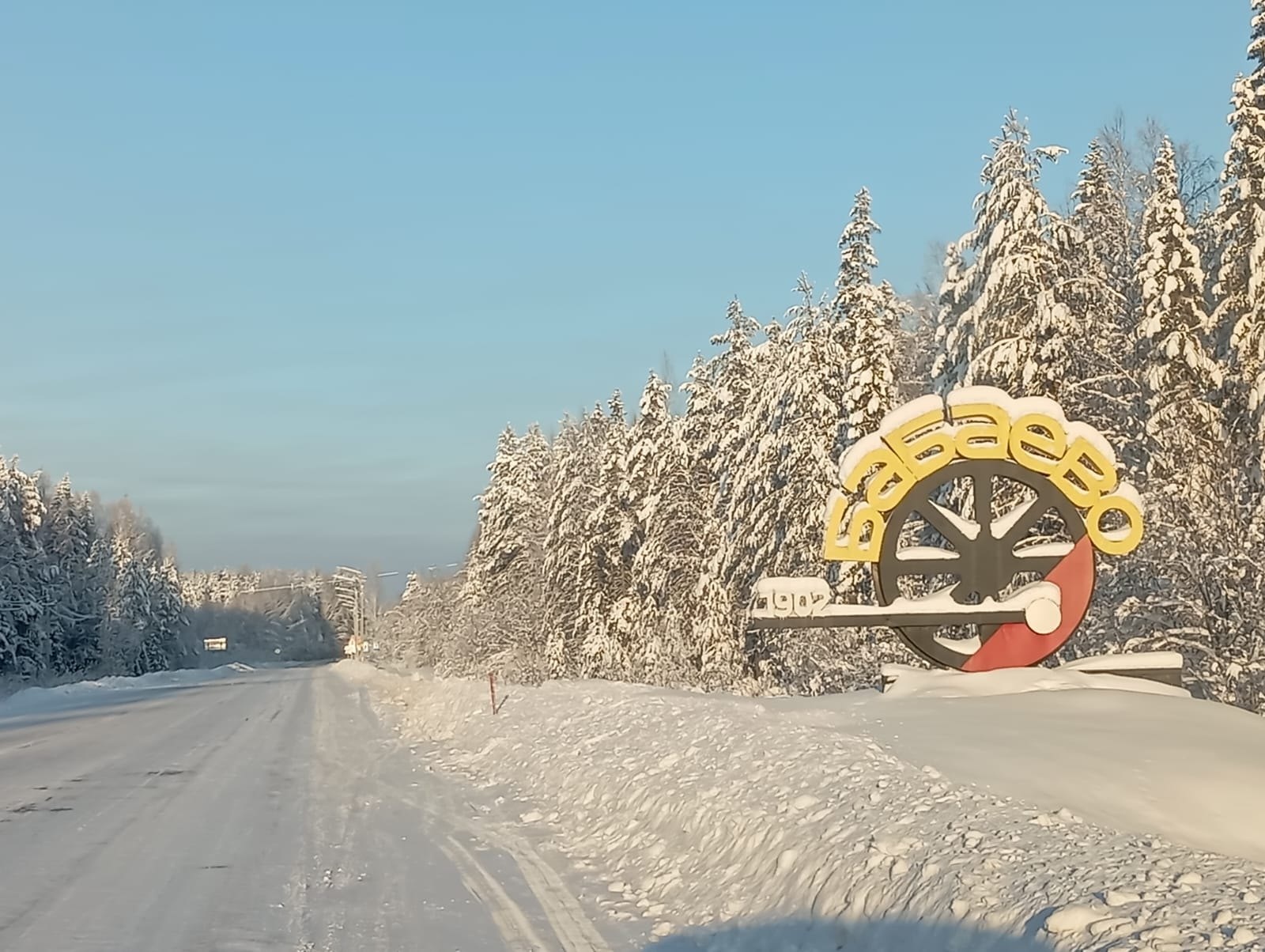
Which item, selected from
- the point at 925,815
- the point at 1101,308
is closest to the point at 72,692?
the point at 1101,308

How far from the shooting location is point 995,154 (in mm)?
27016

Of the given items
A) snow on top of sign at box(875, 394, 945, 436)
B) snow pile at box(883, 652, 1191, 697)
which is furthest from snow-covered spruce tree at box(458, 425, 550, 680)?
snow pile at box(883, 652, 1191, 697)

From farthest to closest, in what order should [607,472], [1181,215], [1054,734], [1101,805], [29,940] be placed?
[607,472] → [1181,215] → [1054,734] → [1101,805] → [29,940]

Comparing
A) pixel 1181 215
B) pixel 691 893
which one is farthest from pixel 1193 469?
pixel 691 893

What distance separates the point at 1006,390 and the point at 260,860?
19985 mm

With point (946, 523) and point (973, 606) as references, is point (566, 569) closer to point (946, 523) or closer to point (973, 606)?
point (946, 523)

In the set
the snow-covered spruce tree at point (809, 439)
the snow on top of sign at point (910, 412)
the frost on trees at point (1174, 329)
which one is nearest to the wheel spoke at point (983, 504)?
the snow on top of sign at point (910, 412)

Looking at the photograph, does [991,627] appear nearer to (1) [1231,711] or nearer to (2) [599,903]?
(1) [1231,711]

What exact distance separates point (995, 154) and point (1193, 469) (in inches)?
347

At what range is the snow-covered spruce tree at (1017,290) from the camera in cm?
2577

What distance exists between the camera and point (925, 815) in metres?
8.47

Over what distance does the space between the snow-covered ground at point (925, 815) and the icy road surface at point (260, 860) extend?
93 centimetres

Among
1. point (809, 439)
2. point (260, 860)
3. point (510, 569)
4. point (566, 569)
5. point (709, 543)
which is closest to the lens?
point (260, 860)

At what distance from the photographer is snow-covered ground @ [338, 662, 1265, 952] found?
6.27 meters
